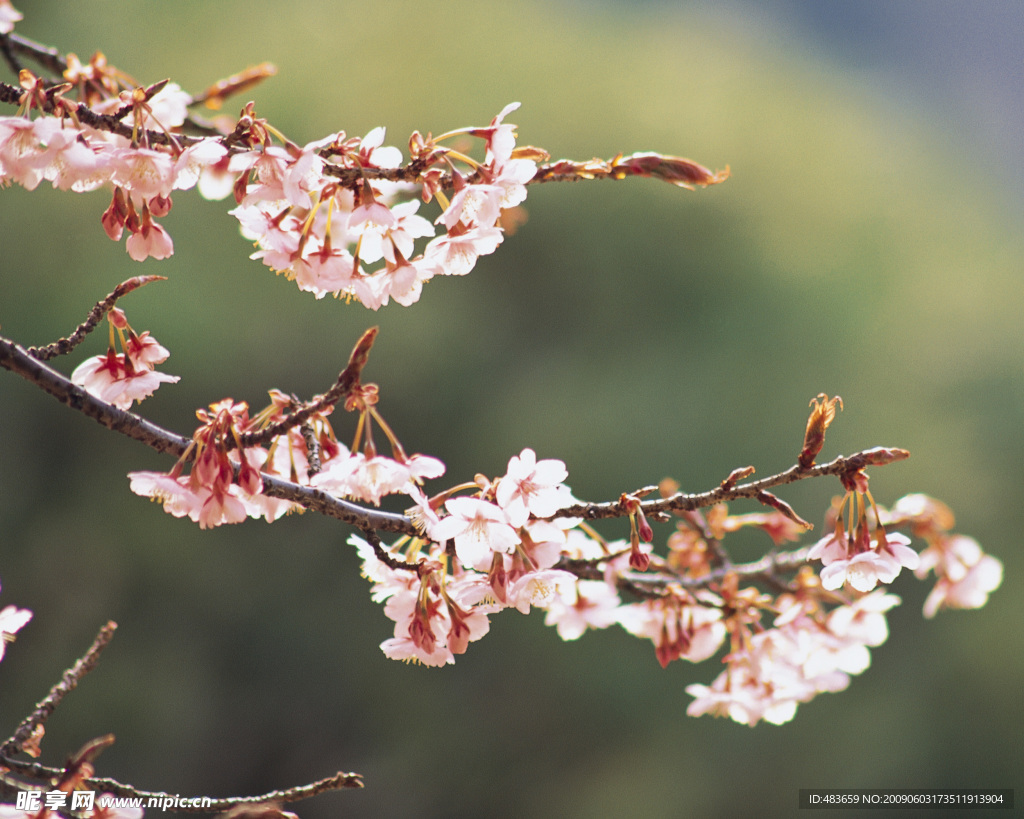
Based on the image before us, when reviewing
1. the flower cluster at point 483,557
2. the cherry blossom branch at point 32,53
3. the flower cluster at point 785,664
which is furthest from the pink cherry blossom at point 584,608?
the cherry blossom branch at point 32,53

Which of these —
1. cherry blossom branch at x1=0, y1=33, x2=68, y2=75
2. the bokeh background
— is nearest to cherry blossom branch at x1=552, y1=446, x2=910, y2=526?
cherry blossom branch at x1=0, y1=33, x2=68, y2=75

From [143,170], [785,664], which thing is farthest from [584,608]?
[143,170]

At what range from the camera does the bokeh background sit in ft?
8.95

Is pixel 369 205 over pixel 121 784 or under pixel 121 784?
over

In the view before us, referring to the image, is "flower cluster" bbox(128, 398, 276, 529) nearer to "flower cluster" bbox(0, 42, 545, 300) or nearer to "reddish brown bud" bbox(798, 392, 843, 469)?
"flower cluster" bbox(0, 42, 545, 300)

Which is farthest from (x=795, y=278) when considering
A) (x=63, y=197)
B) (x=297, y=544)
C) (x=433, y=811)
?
(x=63, y=197)

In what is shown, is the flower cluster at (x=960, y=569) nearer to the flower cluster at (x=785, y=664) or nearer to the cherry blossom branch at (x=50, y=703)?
the flower cluster at (x=785, y=664)

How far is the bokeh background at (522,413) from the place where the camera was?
2729 millimetres

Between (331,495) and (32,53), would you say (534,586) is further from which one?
(32,53)

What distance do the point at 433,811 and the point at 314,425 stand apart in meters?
2.51

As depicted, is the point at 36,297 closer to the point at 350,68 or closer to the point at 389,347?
the point at 389,347

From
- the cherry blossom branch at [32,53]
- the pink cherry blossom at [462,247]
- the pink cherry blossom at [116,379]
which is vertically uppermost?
the cherry blossom branch at [32,53]

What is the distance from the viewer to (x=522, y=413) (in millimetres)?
3029

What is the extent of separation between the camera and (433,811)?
2.73m
